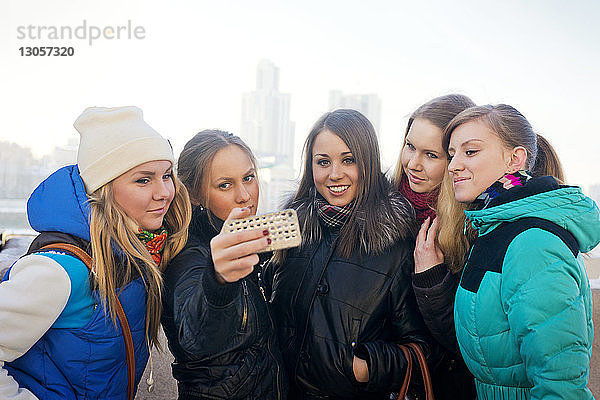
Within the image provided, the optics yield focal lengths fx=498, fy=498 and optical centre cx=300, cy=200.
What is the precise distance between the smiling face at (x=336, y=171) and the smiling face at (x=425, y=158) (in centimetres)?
28

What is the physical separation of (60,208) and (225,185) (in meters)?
0.71

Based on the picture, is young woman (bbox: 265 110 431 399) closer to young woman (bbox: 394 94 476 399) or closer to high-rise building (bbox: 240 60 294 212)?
young woman (bbox: 394 94 476 399)

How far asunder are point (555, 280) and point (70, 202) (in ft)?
5.20

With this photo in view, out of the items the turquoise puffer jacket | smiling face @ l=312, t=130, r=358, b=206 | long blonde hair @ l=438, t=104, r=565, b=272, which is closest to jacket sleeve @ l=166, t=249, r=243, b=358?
smiling face @ l=312, t=130, r=358, b=206

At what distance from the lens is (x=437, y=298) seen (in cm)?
194

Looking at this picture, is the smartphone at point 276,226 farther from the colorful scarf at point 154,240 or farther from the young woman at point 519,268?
the young woman at point 519,268

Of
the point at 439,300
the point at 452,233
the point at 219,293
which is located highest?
the point at 452,233

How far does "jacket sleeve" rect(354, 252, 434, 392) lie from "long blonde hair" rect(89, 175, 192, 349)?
822 millimetres

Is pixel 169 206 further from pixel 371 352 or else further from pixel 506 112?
pixel 506 112

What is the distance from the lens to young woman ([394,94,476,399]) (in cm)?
Answer: 195

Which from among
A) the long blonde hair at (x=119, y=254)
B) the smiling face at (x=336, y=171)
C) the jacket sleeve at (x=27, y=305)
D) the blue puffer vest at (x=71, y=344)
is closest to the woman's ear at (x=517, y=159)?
the smiling face at (x=336, y=171)

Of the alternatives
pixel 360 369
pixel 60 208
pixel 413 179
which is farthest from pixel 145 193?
pixel 413 179

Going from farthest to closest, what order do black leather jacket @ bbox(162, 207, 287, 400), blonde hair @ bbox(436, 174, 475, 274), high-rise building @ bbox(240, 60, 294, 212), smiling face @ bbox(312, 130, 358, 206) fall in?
high-rise building @ bbox(240, 60, 294, 212) → smiling face @ bbox(312, 130, 358, 206) → blonde hair @ bbox(436, 174, 475, 274) → black leather jacket @ bbox(162, 207, 287, 400)

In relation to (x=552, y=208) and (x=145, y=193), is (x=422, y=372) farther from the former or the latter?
(x=145, y=193)
